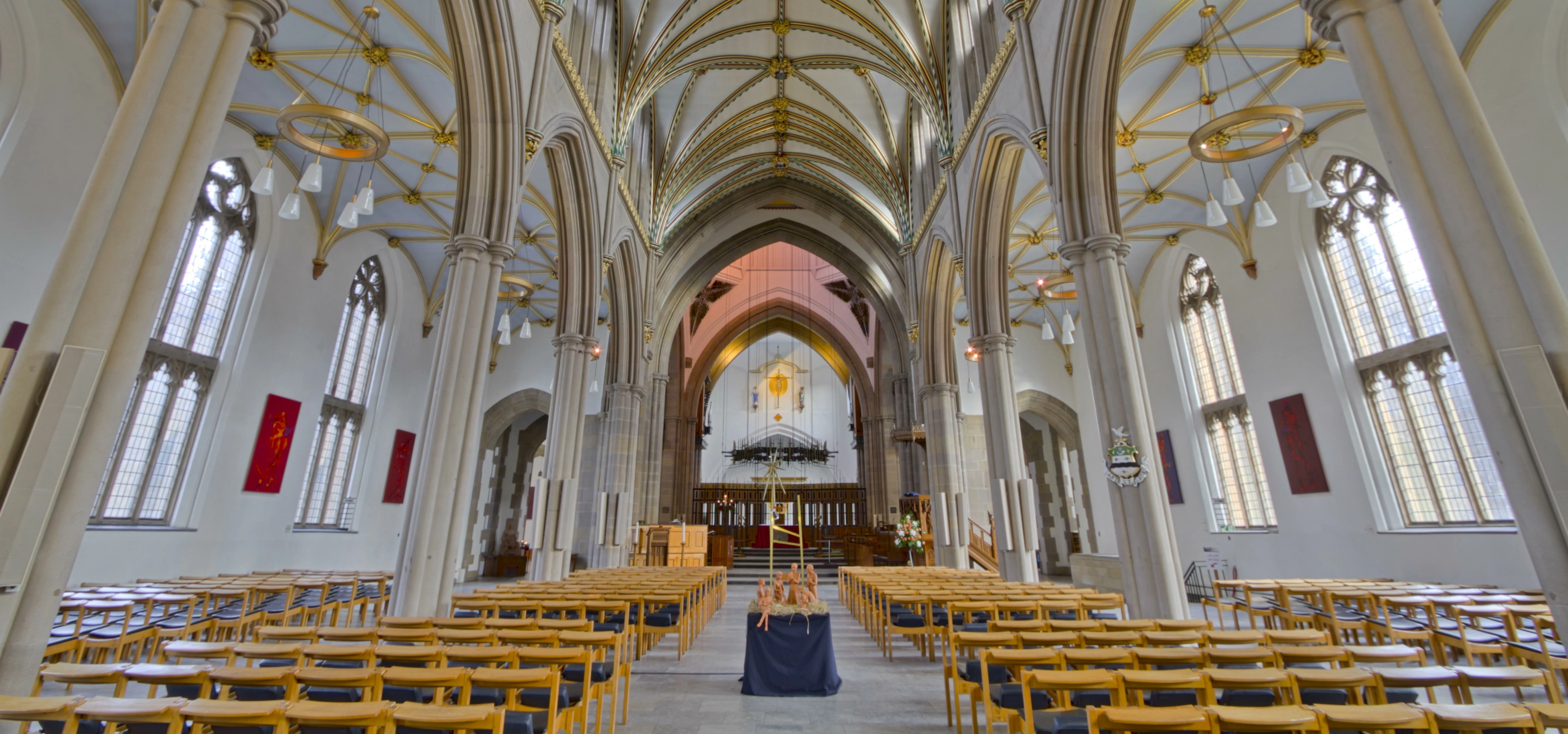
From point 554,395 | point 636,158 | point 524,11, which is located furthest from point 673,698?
point 636,158

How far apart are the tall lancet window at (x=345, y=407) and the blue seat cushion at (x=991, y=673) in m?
14.5

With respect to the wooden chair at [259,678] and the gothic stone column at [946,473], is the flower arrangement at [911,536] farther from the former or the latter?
the wooden chair at [259,678]

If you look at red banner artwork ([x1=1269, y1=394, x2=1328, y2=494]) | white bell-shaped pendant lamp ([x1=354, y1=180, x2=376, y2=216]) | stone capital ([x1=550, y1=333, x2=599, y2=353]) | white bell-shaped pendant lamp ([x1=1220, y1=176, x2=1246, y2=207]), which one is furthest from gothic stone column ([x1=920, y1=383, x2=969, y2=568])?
white bell-shaped pendant lamp ([x1=354, y1=180, x2=376, y2=216])

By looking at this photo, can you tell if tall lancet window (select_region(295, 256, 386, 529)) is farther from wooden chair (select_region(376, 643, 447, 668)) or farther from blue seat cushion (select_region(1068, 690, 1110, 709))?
blue seat cushion (select_region(1068, 690, 1110, 709))

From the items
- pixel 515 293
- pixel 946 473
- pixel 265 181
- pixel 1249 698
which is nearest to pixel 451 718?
pixel 1249 698

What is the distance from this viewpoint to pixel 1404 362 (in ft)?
32.7

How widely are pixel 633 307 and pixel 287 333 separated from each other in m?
6.87

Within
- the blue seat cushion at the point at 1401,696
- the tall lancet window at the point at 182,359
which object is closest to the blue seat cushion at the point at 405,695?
the blue seat cushion at the point at 1401,696

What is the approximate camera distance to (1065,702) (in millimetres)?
3131

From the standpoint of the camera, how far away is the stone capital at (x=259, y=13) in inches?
154

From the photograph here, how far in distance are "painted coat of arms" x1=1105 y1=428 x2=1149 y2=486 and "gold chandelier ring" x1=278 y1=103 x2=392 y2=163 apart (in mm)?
8796

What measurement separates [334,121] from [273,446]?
299 inches

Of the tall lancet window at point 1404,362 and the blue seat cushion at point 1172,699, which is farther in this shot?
the tall lancet window at point 1404,362

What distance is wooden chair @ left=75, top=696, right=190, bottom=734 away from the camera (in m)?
2.10
